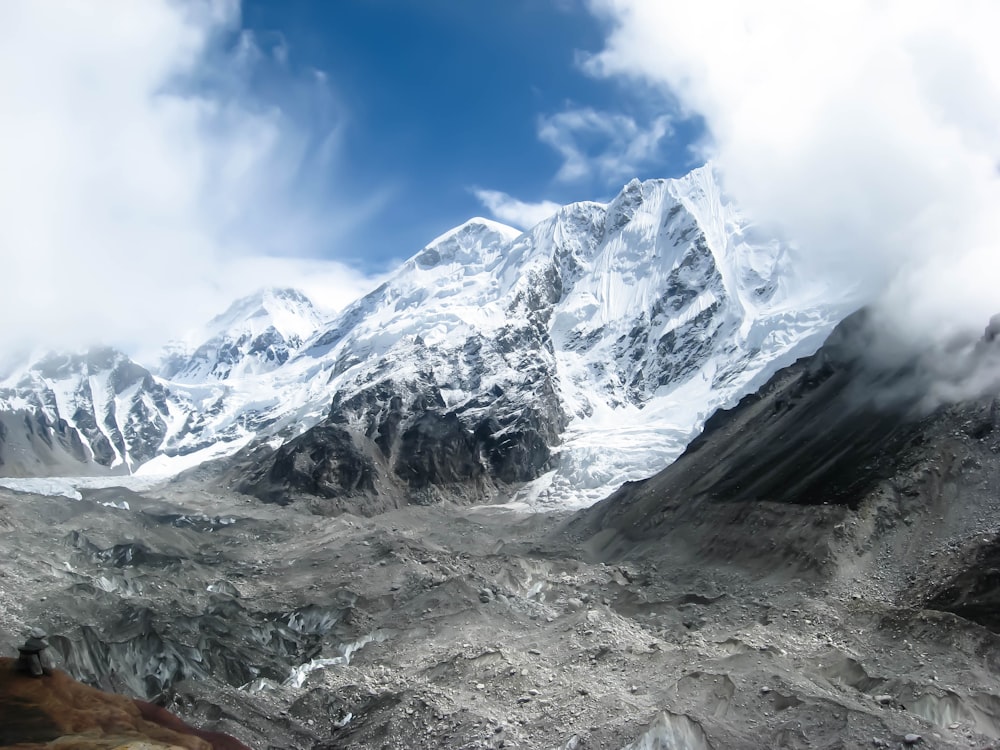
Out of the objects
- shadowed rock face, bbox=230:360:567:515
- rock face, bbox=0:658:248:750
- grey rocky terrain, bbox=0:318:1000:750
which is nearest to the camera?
rock face, bbox=0:658:248:750

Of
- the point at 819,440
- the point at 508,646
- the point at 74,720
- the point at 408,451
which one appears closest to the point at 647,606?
the point at 508,646

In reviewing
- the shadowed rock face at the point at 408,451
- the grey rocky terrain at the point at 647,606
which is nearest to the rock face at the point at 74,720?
the grey rocky terrain at the point at 647,606

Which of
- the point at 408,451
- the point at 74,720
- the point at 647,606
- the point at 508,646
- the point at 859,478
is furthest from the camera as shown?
the point at 408,451

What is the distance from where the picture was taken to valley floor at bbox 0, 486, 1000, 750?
3650 cm

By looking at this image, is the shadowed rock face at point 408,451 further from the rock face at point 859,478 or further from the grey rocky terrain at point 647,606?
the rock face at point 859,478

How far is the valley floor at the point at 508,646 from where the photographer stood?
3650 cm

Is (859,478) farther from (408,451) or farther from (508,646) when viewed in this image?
(408,451)

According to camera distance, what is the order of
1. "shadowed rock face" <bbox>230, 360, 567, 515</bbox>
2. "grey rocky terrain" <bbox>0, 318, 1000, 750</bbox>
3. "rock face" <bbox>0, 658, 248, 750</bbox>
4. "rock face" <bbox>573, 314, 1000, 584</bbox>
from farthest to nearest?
"shadowed rock face" <bbox>230, 360, 567, 515</bbox>, "rock face" <bbox>573, 314, 1000, 584</bbox>, "grey rocky terrain" <bbox>0, 318, 1000, 750</bbox>, "rock face" <bbox>0, 658, 248, 750</bbox>

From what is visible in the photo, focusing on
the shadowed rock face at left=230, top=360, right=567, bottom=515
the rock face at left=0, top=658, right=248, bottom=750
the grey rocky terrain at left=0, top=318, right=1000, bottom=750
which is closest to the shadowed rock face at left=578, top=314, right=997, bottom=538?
the grey rocky terrain at left=0, top=318, right=1000, bottom=750

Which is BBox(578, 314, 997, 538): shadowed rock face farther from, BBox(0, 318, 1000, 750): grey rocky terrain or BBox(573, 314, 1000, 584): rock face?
BBox(0, 318, 1000, 750): grey rocky terrain

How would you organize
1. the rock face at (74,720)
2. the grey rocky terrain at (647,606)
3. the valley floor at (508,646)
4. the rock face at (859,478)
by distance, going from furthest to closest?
the rock face at (859,478) → the grey rocky terrain at (647,606) → the valley floor at (508,646) → the rock face at (74,720)

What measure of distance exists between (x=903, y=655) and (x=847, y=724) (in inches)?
441

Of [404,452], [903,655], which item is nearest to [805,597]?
[903,655]

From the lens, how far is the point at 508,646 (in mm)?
50219
